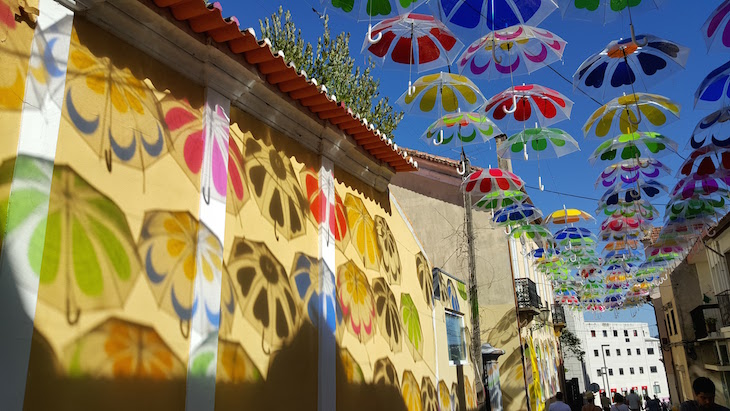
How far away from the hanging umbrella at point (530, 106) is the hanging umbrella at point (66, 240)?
584cm

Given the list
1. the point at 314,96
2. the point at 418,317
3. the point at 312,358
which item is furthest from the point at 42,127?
the point at 418,317

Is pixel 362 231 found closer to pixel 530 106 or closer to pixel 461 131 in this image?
pixel 461 131

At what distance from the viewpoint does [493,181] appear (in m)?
11.9

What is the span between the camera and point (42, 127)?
12.0ft

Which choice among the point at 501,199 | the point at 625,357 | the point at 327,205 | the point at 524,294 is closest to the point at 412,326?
the point at 327,205

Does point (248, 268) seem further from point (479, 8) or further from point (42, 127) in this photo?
point (479, 8)

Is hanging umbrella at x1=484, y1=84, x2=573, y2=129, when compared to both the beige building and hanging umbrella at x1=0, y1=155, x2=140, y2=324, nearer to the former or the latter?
hanging umbrella at x1=0, y1=155, x2=140, y2=324

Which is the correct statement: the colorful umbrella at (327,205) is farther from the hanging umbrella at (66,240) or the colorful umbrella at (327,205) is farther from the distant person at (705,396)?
the distant person at (705,396)

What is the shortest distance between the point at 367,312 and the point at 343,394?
1369mm

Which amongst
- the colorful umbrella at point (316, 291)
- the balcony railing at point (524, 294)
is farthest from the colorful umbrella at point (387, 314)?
the balcony railing at point (524, 294)

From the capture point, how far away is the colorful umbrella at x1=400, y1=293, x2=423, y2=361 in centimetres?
927

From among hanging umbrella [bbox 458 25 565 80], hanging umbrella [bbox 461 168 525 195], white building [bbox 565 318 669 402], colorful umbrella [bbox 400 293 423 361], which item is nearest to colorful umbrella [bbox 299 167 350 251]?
colorful umbrella [bbox 400 293 423 361]

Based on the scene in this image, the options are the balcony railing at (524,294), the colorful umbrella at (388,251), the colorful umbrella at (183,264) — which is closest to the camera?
the colorful umbrella at (183,264)

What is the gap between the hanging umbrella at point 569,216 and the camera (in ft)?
51.5
